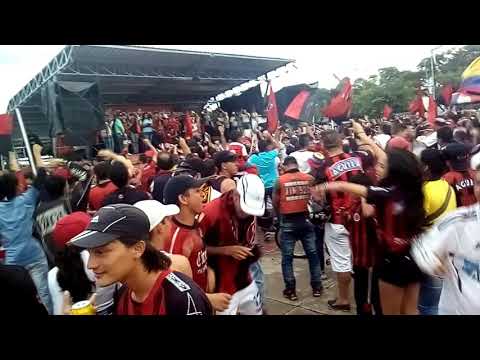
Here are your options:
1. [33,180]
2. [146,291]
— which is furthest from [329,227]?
[33,180]

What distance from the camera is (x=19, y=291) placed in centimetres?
175

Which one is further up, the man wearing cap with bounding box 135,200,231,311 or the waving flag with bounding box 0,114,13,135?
the waving flag with bounding box 0,114,13,135

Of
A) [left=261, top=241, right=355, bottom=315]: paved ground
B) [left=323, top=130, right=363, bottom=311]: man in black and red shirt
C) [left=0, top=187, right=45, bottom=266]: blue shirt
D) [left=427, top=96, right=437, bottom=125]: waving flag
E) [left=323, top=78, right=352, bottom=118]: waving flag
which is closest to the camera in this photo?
[left=0, top=187, right=45, bottom=266]: blue shirt

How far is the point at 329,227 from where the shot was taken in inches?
110

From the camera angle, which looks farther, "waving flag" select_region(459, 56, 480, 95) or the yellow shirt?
"waving flag" select_region(459, 56, 480, 95)

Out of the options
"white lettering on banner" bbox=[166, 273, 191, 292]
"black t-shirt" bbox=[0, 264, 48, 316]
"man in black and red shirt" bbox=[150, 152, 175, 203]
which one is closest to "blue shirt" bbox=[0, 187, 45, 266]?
"black t-shirt" bbox=[0, 264, 48, 316]

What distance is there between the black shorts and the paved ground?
0.89 metres

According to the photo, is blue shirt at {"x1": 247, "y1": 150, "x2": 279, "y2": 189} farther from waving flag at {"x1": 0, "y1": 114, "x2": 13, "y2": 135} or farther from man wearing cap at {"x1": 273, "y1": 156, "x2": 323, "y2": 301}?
waving flag at {"x1": 0, "y1": 114, "x2": 13, "y2": 135}

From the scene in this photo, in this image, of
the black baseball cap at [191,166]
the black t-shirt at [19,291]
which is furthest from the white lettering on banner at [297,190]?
the black t-shirt at [19,291]

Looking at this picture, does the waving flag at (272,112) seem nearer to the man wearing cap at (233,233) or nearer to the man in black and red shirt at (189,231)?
the man wearing cap at (233,233)

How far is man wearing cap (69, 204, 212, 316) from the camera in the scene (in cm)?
124

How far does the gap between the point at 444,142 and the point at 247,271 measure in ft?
8.44

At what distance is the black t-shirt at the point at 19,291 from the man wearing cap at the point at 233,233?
2.96 feet
